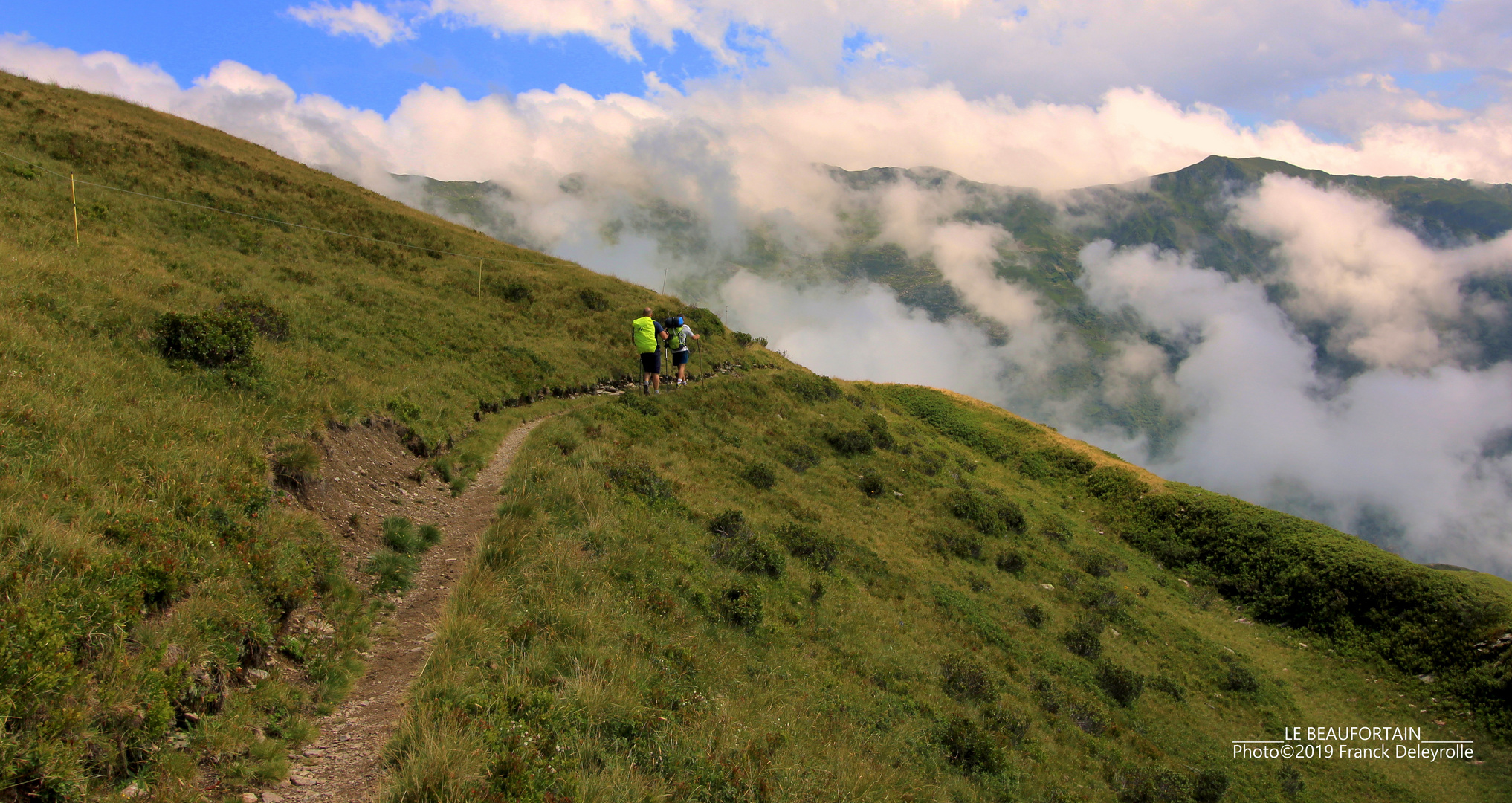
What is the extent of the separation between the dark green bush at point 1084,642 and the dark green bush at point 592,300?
25.6 m

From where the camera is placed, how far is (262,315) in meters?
15.2

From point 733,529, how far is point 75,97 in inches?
1863

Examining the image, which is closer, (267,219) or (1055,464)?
(267,219)

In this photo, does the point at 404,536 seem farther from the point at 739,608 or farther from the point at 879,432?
the point at 879,432

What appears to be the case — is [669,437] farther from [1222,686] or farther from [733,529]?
[1222,686]

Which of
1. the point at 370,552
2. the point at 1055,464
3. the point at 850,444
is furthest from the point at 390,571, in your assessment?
the point at 1055,464

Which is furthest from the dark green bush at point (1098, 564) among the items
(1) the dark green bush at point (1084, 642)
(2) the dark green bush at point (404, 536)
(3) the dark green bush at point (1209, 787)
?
(2) the dark green bush at point (404, 536)

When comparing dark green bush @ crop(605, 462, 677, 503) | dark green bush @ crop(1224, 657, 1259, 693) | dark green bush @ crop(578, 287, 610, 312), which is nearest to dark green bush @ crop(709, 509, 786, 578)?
dark green bush @ crop(605, 462, 677, 503)

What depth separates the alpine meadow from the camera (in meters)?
5.59

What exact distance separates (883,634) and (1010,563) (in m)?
11.4

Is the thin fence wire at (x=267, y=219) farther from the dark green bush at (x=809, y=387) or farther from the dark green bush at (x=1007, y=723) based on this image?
the dark green bush at (x=1007, y=723)

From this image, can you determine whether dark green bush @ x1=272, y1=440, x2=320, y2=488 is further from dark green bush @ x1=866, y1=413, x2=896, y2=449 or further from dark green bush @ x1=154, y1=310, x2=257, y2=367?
dark green bush @ x1=866, y1=413, x2=896, y2=449

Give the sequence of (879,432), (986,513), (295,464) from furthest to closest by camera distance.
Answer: (879,432)
(986,513)
(295,464)

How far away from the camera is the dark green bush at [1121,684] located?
57.3 ft
